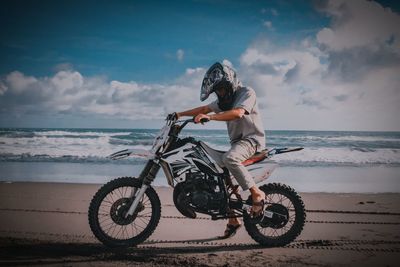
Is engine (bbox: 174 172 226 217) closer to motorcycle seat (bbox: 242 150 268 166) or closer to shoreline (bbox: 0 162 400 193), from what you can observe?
motorcycle seat (bbox: 242 150 268 166)

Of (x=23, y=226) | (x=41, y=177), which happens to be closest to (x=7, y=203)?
(x=23, y=226)

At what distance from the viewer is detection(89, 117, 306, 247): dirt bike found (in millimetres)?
4117

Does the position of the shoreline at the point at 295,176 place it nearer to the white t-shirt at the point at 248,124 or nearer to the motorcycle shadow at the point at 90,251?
the white t-shirt at the point at 248,124

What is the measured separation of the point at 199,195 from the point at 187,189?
0.15m

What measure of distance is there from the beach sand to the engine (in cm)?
50

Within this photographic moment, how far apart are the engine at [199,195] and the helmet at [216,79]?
98cm

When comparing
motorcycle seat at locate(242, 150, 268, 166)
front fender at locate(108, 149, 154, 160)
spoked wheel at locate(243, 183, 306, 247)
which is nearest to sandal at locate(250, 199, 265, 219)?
spoked wheel at locate(243, 183, 306, 247)

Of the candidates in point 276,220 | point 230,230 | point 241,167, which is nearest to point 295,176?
point 230,230

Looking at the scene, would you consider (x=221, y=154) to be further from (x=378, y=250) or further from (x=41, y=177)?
(x=41, y=177)

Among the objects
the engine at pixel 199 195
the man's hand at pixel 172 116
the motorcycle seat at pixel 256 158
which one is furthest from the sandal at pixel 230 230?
the man's hand at pixel 172 116

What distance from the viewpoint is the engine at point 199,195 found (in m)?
4.11

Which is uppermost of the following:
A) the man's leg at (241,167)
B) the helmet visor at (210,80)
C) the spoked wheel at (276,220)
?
the helmet visor at (210,80)

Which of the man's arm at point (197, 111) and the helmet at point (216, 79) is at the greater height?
the helmet at point (216, 79)

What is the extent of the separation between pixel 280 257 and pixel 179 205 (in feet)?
4.08
